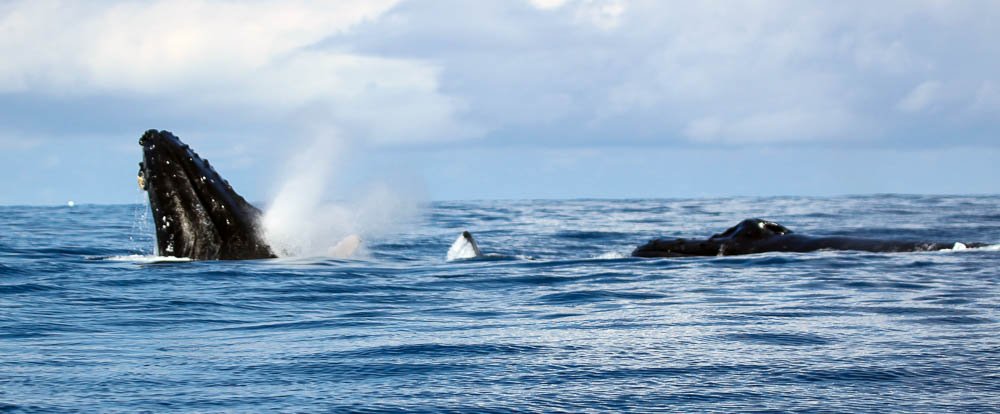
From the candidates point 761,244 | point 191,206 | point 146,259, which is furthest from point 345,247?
point 761,244

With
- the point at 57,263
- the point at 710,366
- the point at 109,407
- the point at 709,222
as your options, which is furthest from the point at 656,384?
the point at 709,222

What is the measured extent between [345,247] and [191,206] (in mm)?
3344

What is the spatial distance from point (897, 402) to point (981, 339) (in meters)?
2.75

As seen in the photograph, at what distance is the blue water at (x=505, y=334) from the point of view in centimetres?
677

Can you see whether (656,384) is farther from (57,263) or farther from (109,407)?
(57,263)

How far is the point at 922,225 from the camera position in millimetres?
32250

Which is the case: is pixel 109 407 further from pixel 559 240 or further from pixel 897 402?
pixel 559 240

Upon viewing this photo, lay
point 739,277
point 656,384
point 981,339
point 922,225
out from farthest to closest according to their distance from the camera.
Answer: point 922,225, point 739,277, point 981,339, point 656,384

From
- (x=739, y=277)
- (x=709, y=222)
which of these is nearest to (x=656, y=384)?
(x=739, y=277)

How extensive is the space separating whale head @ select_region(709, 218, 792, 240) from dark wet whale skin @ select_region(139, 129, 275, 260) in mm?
7549

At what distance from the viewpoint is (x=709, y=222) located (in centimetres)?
3703

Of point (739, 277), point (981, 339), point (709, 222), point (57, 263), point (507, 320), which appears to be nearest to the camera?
point (981, 339)

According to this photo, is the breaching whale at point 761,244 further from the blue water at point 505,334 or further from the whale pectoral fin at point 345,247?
the whale pectoral fin at point 345,247

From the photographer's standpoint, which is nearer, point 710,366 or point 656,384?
point 656,384
